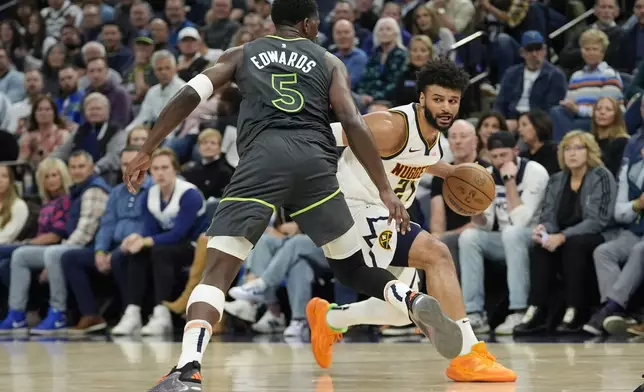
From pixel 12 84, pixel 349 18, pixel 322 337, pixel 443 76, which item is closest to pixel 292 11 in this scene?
pixel 443 76

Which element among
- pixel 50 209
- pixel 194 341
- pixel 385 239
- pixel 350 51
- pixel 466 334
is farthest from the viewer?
pixel 350 51

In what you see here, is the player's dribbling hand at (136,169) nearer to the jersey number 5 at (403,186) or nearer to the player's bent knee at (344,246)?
the player's bent knee at (344,246)

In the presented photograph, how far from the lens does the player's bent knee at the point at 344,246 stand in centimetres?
534

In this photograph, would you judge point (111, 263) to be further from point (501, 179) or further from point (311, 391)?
point (311, 391)

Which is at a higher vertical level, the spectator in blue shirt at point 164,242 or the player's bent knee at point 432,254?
the player's bent knee at point 432,254

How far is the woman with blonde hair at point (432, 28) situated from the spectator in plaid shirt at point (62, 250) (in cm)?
379

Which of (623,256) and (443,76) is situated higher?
(443,76)

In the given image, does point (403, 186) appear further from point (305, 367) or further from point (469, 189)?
point (305, 367)

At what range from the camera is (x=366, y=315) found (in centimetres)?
646

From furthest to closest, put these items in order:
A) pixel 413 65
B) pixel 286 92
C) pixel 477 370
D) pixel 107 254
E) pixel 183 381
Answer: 1. pixel 413 65
2. pixel 107 254
3. pixel 477 370
4. pixel 286 92
5. pixel 183 381

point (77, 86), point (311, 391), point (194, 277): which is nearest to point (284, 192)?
point (311, 391)

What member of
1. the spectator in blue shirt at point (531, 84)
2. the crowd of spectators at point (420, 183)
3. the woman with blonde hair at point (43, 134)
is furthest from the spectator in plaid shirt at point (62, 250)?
the spectator in blue shirt at point (531, 84)

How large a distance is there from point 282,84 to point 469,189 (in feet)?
5.28

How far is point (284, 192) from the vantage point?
5.13 metres
